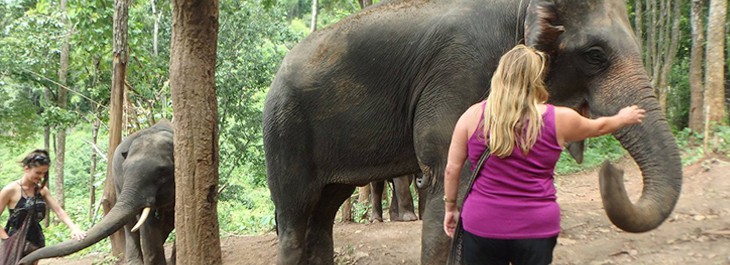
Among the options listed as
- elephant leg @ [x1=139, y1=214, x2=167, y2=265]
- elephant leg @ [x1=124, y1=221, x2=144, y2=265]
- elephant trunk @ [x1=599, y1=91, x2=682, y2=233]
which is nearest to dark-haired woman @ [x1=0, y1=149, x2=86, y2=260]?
elephant leg @ [x1=139, y1=214, x2=167, y2=265]

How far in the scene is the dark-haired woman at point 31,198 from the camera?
532 centimetres

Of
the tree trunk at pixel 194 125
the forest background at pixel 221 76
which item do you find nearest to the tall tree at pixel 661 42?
the forest background at pixel 221 76

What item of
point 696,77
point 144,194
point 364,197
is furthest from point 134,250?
point 696,77

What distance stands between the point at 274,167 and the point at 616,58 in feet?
8.41

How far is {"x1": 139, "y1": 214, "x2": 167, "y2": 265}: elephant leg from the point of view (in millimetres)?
6633

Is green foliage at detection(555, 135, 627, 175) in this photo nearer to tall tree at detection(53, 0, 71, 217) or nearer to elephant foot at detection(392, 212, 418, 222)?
elephant foot at detection(392, 212, 418, 222)

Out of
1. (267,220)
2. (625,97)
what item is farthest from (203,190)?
(267,220)

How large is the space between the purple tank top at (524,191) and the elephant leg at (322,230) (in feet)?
8.35

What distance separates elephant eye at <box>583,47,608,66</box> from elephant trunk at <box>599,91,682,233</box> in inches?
12.6

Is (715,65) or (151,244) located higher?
(715,65)

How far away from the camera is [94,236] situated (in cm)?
553

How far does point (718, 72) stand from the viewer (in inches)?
385

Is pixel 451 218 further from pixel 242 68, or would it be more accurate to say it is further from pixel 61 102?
pixel 61 102

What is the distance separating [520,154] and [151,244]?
534cm
